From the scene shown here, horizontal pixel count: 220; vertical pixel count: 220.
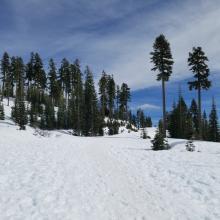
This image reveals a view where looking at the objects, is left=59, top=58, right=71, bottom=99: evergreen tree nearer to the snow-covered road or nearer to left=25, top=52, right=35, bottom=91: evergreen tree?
left=25, top=52, right=35, bottom=91: evergreen tree

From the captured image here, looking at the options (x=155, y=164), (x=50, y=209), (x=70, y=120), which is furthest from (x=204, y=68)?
(x=70, y=120)

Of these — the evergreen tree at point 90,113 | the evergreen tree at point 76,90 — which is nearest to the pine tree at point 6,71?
the evergreen tree at point 76,90

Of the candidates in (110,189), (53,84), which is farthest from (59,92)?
(110,189)

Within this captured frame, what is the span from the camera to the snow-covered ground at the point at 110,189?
866 centimetres

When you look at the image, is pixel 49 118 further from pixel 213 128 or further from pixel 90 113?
pixel 213 128

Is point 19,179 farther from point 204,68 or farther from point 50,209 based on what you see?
point 204,68

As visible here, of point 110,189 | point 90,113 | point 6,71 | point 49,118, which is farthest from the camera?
point 6,71

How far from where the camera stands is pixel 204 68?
35812mm

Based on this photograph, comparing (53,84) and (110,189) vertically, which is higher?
(53,84)

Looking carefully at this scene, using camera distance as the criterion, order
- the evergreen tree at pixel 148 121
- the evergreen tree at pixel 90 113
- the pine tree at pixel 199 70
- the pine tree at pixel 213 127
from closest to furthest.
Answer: the pine tree at pixel 199 70
the evergreen tree at pixel 90 113
the pine tree at pixel 213 127
the evergreen tree at pixel 148 121

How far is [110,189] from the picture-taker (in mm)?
11094

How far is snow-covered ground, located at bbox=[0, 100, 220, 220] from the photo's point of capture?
8661mm

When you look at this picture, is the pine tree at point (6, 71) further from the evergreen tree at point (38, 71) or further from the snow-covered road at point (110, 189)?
the snow-covered road at point (110, 189)

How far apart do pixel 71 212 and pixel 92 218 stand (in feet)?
2.70
